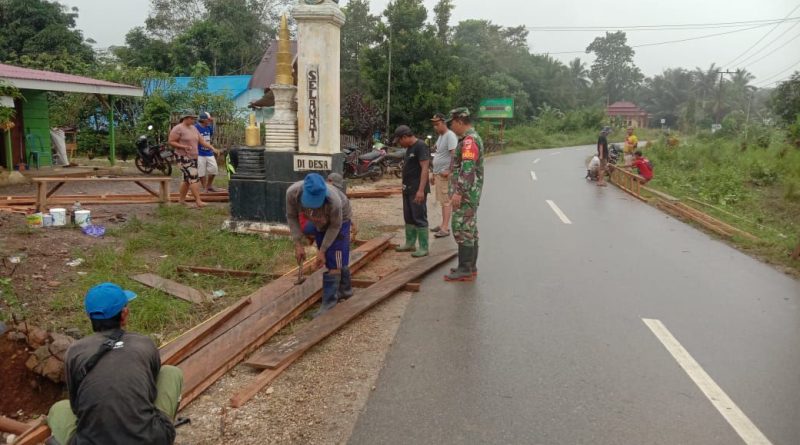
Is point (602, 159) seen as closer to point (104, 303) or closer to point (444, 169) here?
point (444, 169)

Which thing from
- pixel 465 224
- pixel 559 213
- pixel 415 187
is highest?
pixel 415 187

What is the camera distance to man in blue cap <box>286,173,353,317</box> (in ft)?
17.3

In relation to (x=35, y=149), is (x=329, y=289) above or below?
below

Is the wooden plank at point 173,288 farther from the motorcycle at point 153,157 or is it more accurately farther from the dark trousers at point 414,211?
the motorcycle at point 153,157

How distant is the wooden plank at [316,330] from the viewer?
14.1 ft

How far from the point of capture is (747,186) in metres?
18.2

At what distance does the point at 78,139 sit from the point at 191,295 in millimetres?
18959

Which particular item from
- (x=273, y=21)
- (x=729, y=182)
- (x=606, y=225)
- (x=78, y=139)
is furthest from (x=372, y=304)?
(x=273, y=21)

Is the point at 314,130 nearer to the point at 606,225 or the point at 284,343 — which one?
the point at 284,343

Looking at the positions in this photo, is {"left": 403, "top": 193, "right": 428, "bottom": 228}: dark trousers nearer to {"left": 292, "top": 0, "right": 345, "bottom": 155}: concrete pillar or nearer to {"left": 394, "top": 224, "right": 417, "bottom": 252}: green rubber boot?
{"left": 394, "top": 224, "right": 417, "bottom": 252}: green rubber boot

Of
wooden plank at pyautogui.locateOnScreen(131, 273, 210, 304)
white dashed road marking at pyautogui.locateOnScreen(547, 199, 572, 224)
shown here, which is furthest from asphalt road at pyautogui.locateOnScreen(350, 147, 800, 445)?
white dashed road marking at pyautogui.locateOnScreen(547, 199, 572, 224)

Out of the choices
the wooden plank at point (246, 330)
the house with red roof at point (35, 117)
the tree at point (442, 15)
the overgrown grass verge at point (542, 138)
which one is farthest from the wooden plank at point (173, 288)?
the overgrown grass verge at point (542, 138)

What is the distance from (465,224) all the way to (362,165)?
11224mm

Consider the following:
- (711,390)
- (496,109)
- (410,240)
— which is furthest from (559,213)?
(496,109)
